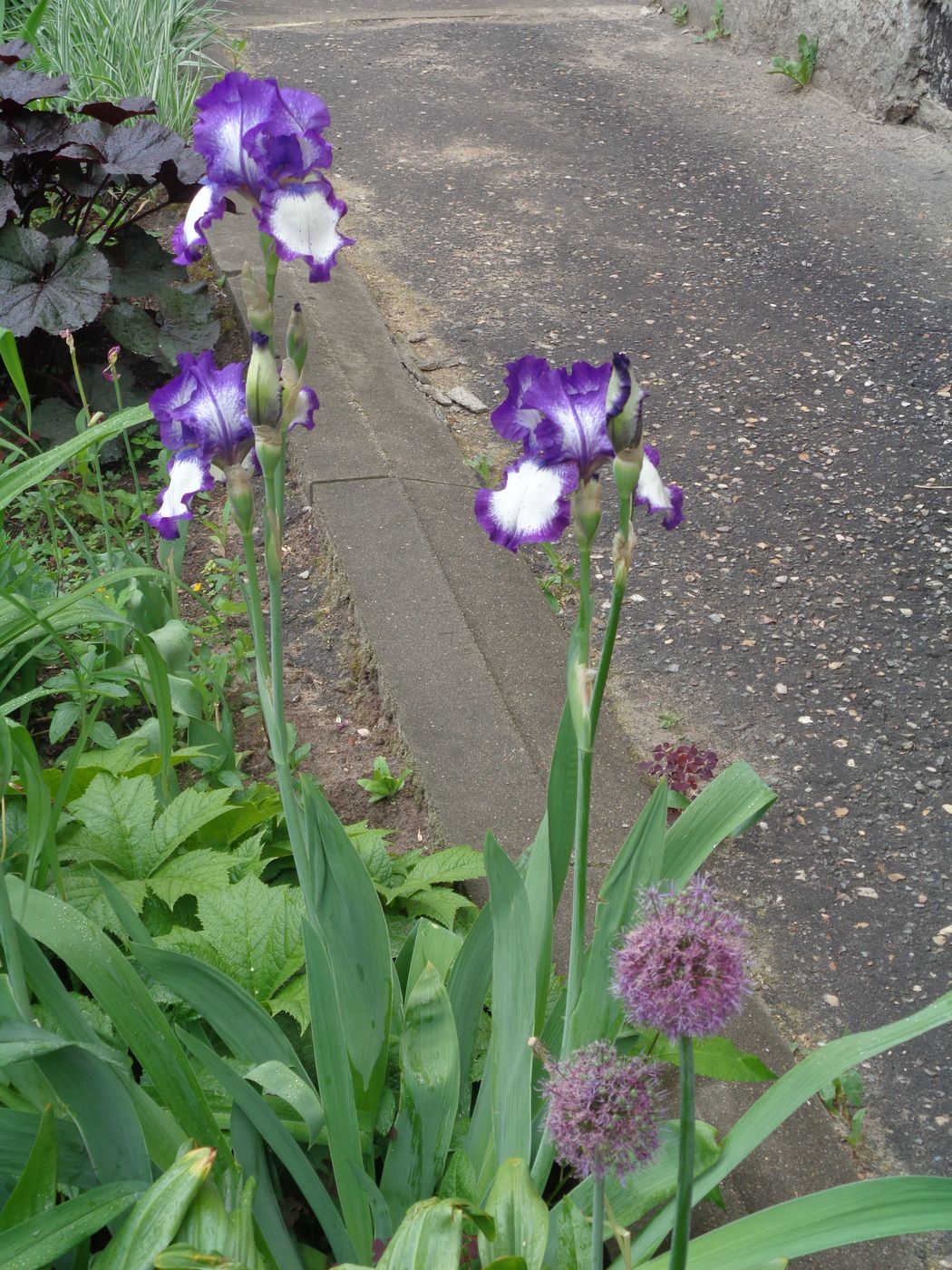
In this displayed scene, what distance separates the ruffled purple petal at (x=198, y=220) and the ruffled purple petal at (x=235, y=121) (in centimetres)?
4

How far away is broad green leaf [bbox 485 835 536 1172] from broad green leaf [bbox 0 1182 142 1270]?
0.38 meters

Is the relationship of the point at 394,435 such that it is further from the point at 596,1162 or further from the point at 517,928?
the point at 596,1162

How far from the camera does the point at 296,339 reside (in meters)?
1.10

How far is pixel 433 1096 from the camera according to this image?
1283mm

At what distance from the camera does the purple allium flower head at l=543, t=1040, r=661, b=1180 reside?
2.43 feet

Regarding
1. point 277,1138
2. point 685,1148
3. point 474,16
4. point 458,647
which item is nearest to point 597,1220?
point 685,1148

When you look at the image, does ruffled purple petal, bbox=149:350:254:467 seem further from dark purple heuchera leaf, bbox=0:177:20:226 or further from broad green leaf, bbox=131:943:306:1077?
dark purple heuchera leaf, bbox=0:177:20:226

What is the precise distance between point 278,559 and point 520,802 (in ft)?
3.09

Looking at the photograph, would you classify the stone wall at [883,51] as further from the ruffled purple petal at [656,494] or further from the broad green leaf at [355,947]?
the broad green leaf at [355,947]

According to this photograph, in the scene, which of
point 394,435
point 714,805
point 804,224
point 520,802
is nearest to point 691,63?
point 804,224

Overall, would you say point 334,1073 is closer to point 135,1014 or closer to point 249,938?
point 135,1014

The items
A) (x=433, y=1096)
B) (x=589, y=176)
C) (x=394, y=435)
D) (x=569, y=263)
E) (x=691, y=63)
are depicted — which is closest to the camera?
(x=433, y=1096)

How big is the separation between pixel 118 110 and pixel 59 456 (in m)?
1.58

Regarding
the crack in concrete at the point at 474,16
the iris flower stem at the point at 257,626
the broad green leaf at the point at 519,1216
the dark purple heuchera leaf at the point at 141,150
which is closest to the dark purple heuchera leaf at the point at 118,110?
the dark purple heuchera leaf at the point at 141,150
